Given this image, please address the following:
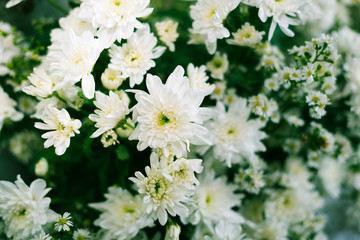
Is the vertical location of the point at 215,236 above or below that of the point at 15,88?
below

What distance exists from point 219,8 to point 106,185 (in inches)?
18.7

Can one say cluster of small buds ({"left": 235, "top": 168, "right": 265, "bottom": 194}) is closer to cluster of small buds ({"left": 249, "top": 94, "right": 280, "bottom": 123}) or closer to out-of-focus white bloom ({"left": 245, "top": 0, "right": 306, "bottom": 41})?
cluster of small buds ({"left": 249, "top": 94, "right": 280, "bottom": 123})

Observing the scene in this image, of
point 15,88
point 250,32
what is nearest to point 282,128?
point 250,32

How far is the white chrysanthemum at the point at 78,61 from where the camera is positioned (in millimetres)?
572

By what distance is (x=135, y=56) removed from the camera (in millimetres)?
628

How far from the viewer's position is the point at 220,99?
30.5 inches

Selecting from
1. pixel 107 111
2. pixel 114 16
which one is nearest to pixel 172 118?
pixel 107 111

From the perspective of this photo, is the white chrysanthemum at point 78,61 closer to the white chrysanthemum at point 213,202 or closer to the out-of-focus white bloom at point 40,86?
the out-of-focus white bloom at point 40,86

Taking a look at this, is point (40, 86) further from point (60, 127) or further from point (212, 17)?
point (212, 17)

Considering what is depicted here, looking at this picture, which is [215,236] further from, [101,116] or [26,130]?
[26,130]

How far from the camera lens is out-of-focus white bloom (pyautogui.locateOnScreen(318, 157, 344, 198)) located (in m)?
1.01

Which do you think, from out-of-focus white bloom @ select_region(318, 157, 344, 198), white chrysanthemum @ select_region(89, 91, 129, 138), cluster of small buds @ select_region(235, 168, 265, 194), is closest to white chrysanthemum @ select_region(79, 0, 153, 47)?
white chrysanthemum @ select_region(89, 91, 129, 138)

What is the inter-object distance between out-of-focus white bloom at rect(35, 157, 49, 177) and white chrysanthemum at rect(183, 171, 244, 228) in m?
0.34

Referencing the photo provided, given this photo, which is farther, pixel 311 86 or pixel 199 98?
pixel 311 86
